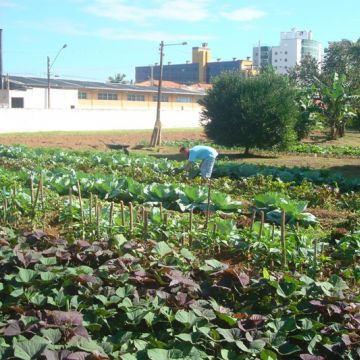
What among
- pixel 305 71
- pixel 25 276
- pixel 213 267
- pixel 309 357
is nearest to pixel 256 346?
pixel 309 357

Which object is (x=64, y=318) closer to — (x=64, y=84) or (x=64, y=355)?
(x=64, y=355)

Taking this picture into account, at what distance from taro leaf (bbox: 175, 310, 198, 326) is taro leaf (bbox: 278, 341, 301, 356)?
2.02 feet

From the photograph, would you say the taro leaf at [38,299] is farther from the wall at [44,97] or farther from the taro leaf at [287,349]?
the wall at [44,97]

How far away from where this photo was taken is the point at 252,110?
23656mm

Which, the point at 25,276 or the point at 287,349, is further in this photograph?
the point at 25,276

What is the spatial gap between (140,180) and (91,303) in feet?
31.4

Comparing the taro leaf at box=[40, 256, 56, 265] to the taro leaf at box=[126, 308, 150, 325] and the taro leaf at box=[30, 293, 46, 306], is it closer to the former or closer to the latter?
the taro leaf at box=[30, 293, 46, 306]

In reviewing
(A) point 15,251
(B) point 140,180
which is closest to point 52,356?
(A) point 15,251

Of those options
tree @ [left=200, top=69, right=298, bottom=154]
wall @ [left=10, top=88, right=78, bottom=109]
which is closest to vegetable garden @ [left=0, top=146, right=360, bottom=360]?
tree @ [left=200, top=69, right=298, bottom=154]

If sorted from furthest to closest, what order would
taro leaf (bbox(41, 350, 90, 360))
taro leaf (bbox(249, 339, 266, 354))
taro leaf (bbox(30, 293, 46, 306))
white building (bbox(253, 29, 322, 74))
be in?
white building (bbox(253, 29, 322, 74)), taro leaf (bbox(30, 293, 46, 306)), taro leaf (bbox(249, 339, 266, 354)), taro leaf (bbox(41, 350, 90, 360))

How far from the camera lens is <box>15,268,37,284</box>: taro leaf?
5.00m

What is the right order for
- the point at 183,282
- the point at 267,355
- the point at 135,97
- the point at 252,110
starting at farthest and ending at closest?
the point at 135,97, the point at 252,110, the point at 183,282, the point at 267,355

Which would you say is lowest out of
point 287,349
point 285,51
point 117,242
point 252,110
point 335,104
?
point 287,349

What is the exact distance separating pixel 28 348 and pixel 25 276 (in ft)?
4.39
